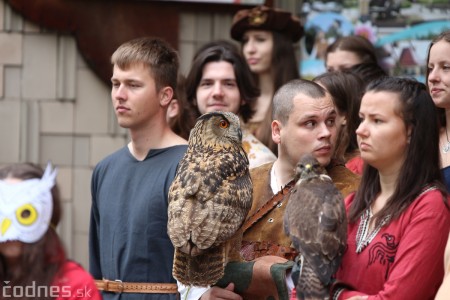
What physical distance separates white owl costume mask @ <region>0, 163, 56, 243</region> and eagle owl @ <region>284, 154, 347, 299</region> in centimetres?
95

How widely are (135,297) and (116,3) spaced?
12.1ft

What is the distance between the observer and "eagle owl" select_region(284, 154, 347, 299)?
401 cm

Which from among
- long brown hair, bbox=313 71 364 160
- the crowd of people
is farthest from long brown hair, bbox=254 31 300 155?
long brown hair, bbox=313 71 364 160

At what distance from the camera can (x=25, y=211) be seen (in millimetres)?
4039

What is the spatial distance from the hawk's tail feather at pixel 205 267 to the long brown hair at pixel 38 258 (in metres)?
0.59

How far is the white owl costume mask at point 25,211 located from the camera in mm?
4027

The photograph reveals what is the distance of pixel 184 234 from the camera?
436 cm

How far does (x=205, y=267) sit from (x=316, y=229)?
606 millimetres

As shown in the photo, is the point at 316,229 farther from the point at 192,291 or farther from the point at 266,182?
the point at 266,182

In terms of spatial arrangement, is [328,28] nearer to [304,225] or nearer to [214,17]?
[214,17]

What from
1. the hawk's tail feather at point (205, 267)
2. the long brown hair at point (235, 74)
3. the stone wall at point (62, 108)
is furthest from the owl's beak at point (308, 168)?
the stone wall at point (62, 108)

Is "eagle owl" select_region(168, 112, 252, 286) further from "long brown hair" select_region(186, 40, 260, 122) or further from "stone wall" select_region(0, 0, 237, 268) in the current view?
"stone wall" select_region(0, 0, 237, 268)

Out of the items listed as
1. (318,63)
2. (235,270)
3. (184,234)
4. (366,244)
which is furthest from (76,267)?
(318,63)

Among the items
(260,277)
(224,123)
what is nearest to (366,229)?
(260,277)
